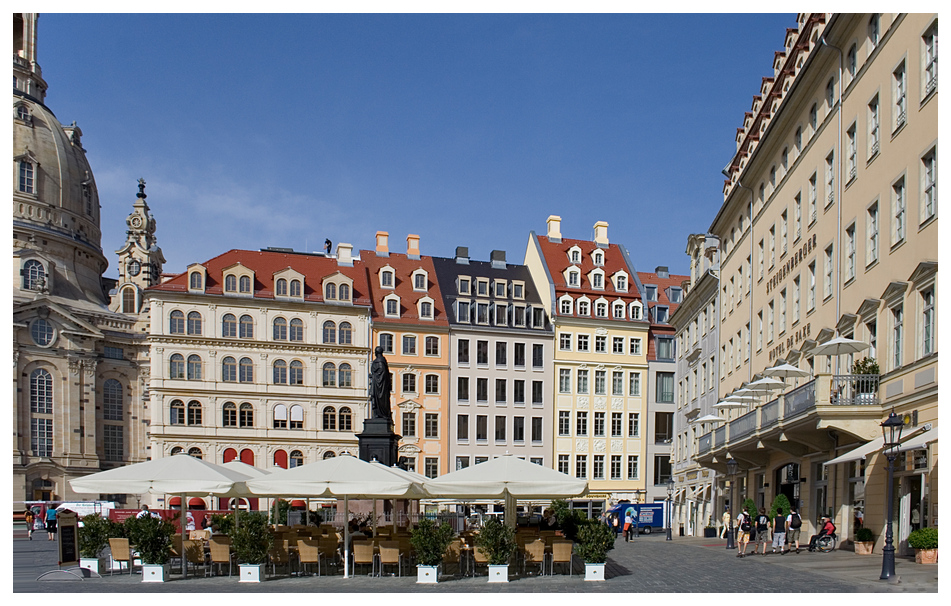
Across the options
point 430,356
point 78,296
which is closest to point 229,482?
point 430,356

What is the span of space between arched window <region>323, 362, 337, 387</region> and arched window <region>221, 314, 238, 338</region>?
20.7 ft

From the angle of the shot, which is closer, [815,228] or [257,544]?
[257,544]

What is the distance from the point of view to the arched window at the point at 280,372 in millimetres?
72688

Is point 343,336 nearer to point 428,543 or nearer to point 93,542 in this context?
point 93,542

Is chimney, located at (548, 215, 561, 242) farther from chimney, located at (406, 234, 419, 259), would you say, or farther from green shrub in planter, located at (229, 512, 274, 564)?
green shrub in planter, located at (229, 512, 274, 564)

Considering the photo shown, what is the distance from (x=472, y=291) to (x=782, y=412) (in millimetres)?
47306

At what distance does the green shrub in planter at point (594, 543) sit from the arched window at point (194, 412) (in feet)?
174

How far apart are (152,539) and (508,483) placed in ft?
23.6

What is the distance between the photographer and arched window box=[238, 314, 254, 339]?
72312mm

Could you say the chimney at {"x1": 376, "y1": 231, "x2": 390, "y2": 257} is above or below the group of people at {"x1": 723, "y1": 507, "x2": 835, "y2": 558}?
above

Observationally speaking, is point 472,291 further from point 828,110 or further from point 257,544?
point 257,544

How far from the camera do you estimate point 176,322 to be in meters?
70.9

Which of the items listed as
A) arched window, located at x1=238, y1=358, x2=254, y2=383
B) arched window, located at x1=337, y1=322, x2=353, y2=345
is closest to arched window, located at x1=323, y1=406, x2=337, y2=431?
arched window, located at x1=337, y1=322, x2=353, y2=345

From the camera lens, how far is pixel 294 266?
75938mm
